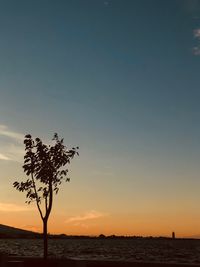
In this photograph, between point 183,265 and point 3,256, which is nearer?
point 183,265

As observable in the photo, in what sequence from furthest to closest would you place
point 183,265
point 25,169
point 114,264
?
point 25,169 → point 114,264 → point 183,265

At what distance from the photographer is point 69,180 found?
28281 millimetres

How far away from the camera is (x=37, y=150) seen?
28359mm

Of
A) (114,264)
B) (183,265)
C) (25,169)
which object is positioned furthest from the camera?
(25,169)

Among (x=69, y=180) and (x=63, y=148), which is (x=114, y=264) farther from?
(x=63, y=148)

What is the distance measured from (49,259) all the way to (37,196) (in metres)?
3.59

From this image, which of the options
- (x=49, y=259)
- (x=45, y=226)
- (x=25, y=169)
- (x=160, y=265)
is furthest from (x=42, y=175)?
(x=160, y=265)

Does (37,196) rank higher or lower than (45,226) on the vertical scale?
higher

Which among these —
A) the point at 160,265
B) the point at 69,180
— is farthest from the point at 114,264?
the point at 69,180

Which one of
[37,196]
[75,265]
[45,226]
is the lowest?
[75,265]

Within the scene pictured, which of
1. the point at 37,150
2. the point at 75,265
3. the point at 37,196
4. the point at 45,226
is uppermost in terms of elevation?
the point at 37,150

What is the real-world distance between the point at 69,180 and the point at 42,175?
1.58 m

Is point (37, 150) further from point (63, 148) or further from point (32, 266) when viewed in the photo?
point (32, 266)

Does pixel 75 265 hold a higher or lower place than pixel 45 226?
lower
